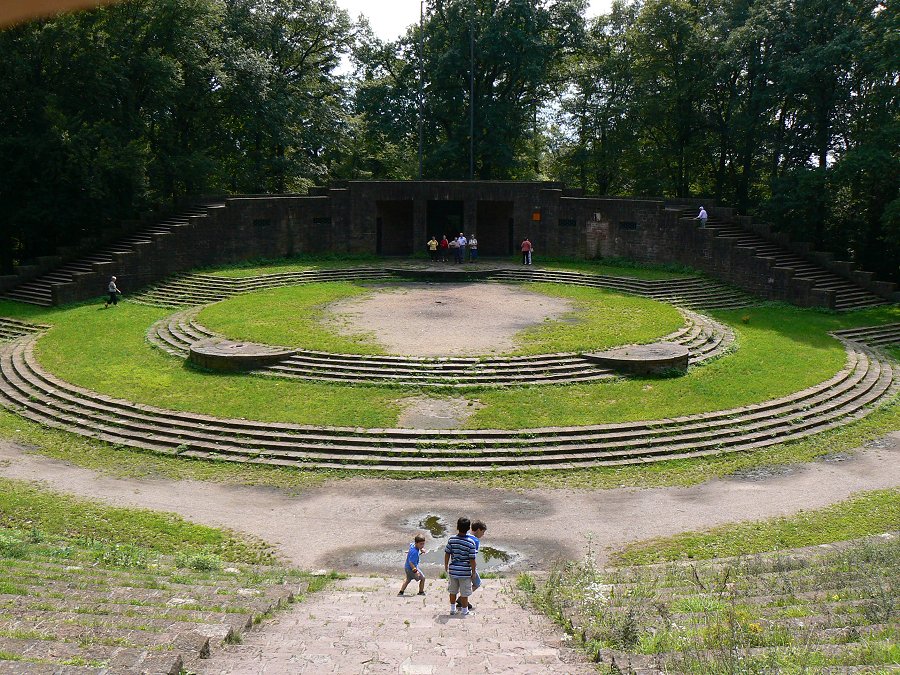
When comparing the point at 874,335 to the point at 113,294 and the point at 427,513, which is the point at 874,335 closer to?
the point at 427,513

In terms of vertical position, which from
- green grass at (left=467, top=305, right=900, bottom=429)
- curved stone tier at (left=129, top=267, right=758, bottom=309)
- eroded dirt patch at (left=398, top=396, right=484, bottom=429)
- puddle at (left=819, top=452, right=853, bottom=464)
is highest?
curved stone tier at (left=129, top=267, right=758, bottom=309)

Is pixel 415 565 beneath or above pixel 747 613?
beneath

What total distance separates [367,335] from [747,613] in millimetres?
20691

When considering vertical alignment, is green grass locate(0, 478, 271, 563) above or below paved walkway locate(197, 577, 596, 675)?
below

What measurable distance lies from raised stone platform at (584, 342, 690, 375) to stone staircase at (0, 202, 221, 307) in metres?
22.5

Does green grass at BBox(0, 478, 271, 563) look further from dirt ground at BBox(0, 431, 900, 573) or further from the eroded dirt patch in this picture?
the eroded dirt patch

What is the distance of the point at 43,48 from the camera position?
120 ft

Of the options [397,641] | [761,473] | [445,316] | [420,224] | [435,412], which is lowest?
[761,473]

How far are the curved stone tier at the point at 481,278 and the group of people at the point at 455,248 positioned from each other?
2.80m

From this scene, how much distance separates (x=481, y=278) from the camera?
4016 cm

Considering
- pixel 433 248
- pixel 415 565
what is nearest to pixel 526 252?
pixel 433 248

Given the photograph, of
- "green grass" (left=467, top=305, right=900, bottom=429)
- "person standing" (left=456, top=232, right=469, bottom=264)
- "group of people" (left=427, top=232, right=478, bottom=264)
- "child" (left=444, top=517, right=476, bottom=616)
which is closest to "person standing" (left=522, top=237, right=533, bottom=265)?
"group of people" (left=427, top=232, right=478, bottom=264)

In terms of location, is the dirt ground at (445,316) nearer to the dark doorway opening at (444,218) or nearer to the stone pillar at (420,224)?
the stone pillar at (420,224)

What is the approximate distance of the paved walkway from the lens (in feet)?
26.8
